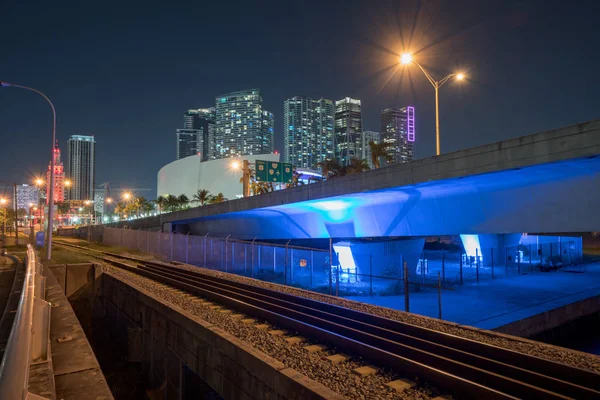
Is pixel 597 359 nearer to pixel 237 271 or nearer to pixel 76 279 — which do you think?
pixel 76 279

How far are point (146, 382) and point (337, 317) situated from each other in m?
7.90

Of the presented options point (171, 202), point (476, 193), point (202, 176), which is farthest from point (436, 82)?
point (202, 176)

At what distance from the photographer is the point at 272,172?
1876 inches

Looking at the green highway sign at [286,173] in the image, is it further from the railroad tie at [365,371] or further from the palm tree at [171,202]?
the palm tree at [171,202]

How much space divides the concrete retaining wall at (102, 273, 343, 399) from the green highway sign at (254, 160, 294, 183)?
3019 cm

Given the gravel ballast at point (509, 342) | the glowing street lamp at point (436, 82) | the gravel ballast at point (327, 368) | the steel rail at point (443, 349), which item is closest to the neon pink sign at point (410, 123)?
the glowing street lamp at point (436, 82)

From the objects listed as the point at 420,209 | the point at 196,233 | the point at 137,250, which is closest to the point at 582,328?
the point at 420,209

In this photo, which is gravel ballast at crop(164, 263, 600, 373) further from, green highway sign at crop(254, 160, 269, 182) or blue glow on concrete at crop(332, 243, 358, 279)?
green highway sign at crop(254, 160, 269, 182)

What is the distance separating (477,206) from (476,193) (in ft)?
2.21

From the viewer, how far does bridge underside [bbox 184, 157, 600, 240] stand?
14.3m

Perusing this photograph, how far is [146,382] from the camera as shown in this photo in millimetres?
13859

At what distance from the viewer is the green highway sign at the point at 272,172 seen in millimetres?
46469

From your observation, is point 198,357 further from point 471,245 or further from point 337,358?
point 471,245

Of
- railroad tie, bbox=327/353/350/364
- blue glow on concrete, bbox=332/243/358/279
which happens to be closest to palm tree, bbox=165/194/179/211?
blue glow on concrete, bbox=332/243/358/279
